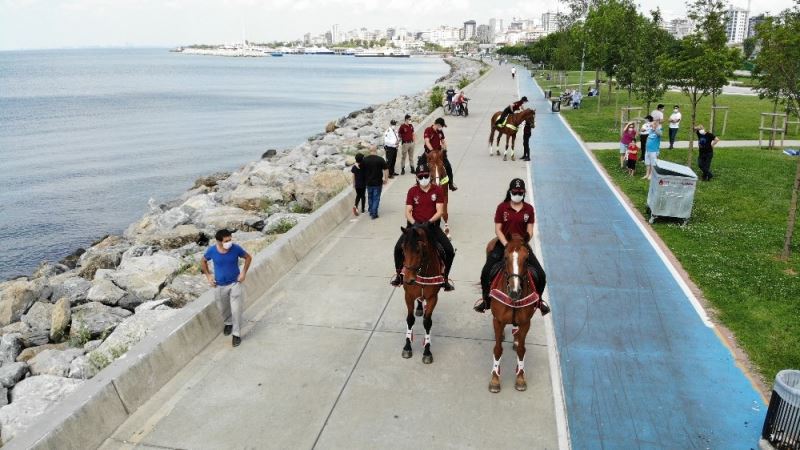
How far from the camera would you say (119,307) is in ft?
39.0

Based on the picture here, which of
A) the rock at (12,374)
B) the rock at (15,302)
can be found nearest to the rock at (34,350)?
the rock at (12,374)

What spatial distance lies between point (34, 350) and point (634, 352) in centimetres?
1009

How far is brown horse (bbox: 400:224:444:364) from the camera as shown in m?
7.15

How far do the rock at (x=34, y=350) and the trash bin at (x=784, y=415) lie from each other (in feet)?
35.2

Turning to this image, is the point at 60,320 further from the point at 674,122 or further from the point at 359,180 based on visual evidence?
the point at 674,122

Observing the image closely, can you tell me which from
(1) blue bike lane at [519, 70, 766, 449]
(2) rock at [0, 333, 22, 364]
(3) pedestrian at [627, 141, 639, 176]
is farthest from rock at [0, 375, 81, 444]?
(3) pedestrian at [627, 141, 639, 176]

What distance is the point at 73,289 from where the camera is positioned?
1337 centimetres

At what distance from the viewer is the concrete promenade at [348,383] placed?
6.77 metres

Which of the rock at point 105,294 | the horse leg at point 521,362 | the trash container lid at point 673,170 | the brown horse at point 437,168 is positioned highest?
the brown horse at point 437,168

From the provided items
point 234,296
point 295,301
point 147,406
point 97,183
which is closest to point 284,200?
point 295,301

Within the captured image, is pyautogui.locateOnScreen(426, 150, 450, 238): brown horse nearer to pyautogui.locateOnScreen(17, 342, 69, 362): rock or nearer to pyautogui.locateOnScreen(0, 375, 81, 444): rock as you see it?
pyautogui.locateOnScreen(0, 375, 81, 444): rock

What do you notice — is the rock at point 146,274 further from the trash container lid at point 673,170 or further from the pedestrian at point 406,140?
the trash container lid at point 673,170

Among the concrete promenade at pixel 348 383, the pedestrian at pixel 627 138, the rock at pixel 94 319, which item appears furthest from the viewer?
the pedestrian at pixel 627 138

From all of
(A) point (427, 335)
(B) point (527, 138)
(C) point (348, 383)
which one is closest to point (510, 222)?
(A) point (427, 335)
